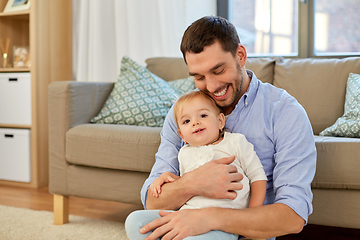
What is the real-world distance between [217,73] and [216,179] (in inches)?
13.0

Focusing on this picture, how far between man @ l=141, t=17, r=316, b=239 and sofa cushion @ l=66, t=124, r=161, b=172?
440 millimetres

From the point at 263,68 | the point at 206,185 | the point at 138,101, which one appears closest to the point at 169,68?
the point at 138,101

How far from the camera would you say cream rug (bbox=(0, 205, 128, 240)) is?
178 centimetres

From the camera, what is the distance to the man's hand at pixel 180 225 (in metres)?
0.95

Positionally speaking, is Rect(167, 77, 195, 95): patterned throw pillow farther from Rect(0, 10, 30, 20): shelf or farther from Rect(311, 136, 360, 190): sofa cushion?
Rect(0, 10, 30, 20): shelf

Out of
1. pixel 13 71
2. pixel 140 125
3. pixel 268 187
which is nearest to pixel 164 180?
pixel 268 187

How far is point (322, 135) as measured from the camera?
1.74 m

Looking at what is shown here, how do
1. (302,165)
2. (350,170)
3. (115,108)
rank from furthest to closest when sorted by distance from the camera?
(115,108)
(350,170)
(302,165)

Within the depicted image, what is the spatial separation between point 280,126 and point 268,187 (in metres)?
0.21

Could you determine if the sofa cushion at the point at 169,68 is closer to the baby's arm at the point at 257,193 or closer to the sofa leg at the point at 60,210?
the sofa leg at the point at 60,210

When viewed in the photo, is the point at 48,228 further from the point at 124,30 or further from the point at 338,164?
the point at 124,30

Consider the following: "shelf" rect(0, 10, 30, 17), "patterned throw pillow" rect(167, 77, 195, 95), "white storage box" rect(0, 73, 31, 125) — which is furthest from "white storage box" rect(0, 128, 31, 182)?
"patterned throw pillow" rect(167, 77, 195, 95)

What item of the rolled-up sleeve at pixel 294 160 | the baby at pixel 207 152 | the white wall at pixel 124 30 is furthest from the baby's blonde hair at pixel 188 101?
the white wall at pixel 124 30

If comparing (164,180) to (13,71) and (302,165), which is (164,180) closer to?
(302,165)
